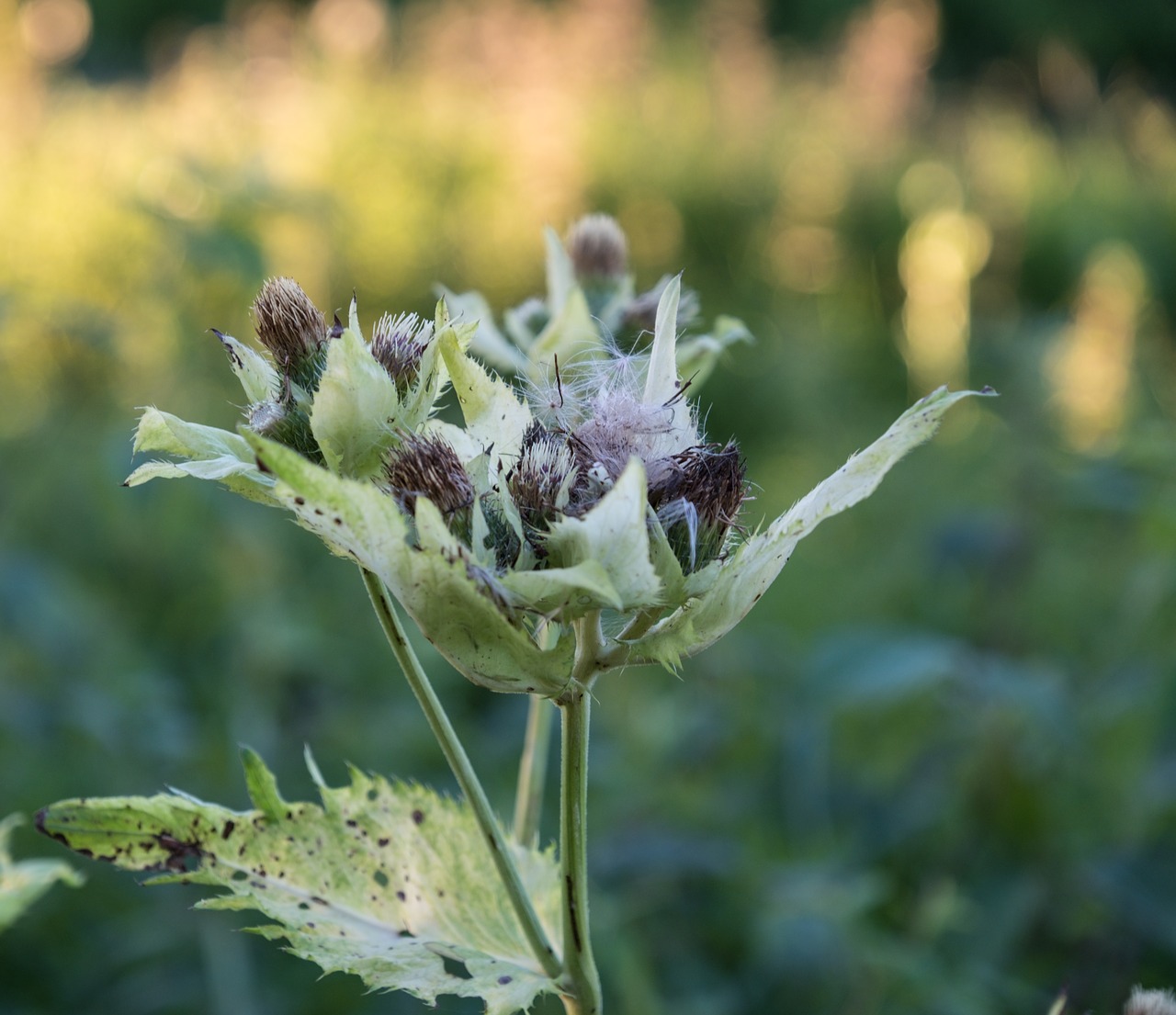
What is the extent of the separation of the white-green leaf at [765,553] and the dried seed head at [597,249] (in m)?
0.61

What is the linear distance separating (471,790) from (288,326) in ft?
1.18

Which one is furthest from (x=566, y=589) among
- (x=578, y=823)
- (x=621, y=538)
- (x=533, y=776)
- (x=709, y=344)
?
(x=709, y=344)

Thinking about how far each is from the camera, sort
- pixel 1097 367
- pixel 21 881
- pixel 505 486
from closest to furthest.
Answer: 1. pixel 505 486
2. pixel 21 881
3. pixel 1097 367

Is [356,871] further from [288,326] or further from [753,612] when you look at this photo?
[753,612]

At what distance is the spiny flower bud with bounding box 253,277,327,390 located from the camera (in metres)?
0.93

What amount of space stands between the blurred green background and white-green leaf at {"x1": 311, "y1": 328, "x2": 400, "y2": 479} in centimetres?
28

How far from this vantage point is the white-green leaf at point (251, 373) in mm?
936

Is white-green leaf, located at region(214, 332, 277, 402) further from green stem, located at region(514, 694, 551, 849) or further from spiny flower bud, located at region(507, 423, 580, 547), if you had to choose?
green stem, located at region(514, 694, 551, 849)

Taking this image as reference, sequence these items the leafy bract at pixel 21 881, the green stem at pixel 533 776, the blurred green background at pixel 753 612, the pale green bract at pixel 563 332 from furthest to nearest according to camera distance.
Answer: the blurred green background at pixel 753 612 → the pale green bract at pixel 563 332 → the green stem at pixel 533 776 → the leafy bract at pixel 21 881

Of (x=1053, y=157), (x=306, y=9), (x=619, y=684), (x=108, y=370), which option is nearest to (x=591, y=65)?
(x=1053, y=157)

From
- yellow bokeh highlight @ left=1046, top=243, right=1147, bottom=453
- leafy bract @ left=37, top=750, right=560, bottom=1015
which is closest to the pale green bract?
leafy bract @ left=37, top=750, right=560, bottom=1015

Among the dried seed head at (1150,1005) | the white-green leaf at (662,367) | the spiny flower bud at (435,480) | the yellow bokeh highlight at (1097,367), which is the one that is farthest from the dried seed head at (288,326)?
the yellow bokeh highlight at (1097,367)

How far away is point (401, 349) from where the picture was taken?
93 centimetres

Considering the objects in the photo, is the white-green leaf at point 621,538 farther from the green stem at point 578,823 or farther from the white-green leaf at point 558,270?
the white-green leaf at point 558,270
